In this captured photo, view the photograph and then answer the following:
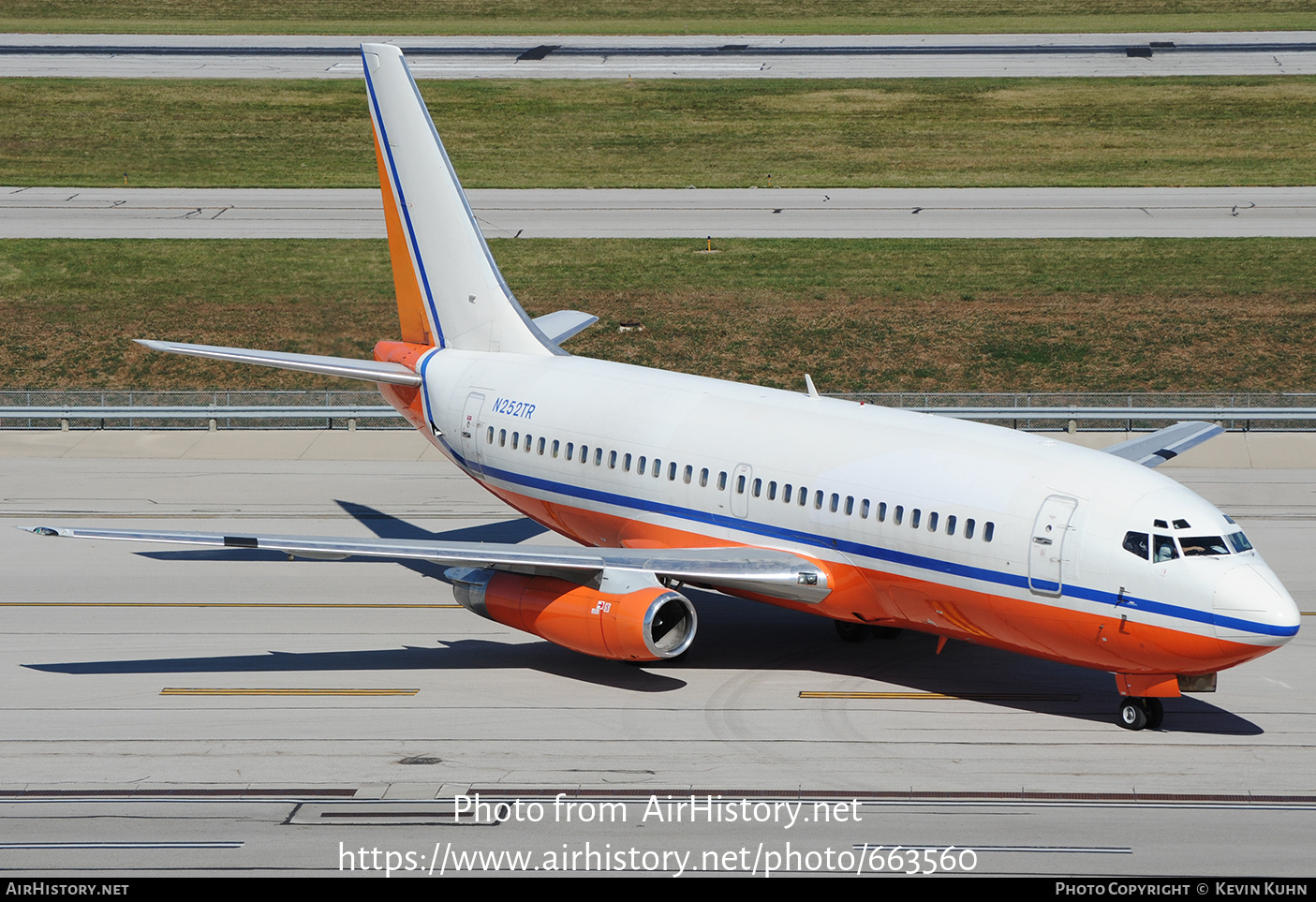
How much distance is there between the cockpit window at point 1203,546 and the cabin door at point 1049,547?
1.82m

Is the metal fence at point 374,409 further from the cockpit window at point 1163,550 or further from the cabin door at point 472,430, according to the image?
the cockpit window at point 1163,550

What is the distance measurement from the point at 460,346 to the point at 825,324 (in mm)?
24019

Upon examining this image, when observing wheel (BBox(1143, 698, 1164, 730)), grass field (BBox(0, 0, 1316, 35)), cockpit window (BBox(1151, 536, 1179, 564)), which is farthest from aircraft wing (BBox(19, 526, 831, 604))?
grass field (BBox(0, 0, 1316, 35))

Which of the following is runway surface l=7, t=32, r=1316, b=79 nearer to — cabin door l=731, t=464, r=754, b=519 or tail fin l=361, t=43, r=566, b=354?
tail fin l=361, t=43, r=566, b=354

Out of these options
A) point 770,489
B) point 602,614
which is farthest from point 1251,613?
point 602,614

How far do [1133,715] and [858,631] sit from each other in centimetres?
630

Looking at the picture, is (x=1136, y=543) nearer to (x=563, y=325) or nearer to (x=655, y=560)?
(x=655, y=560)

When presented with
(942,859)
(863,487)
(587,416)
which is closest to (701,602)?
(587,416)

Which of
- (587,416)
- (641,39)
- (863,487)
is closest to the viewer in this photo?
(863,487)

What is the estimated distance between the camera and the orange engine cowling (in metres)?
25.5

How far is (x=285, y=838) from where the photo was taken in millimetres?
20750

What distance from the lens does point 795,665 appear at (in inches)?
1100

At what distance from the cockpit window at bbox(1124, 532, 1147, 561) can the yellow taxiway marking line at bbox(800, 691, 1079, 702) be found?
166 inches
